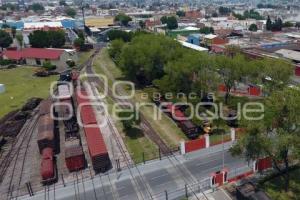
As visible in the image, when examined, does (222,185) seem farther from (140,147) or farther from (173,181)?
(140,147)

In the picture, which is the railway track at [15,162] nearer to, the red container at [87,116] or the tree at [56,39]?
the red container at [87,116]

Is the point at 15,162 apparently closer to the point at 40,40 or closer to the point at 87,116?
the point at 87,116

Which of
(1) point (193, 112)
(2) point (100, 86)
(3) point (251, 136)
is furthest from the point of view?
(2) point (100, 86)

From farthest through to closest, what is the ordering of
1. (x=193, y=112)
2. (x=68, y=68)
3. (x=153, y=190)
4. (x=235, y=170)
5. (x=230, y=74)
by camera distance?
(x=68, y=68) → (x=230, y=74) → (x=193, y=112) → (x=235, y=170) → (x=153, y=190)

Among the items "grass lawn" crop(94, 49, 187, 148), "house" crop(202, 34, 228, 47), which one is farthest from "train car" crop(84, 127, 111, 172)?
"house" crop(202, 34, 228, 47)

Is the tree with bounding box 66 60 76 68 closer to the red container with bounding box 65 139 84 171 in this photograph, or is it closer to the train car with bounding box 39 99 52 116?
the train car with bounding box 39 99 52 116

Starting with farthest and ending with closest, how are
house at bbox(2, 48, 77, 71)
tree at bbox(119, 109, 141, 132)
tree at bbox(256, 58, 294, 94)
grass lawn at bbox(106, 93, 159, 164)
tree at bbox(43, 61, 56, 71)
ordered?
house at bbox(2, 48, 77, 71) → tree at bbox(43, 61, 56, 71) → tree at bbox(256, 58, 294, 94) → tree at bbox(119, 109, 141, 132) → grass lawn at bbox(106, 93, 159, 164)

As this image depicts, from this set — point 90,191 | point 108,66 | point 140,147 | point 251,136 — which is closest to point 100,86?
point 108,66
